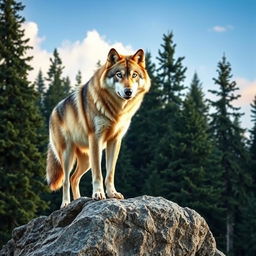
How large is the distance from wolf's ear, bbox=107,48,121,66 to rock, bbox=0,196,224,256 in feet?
6.81

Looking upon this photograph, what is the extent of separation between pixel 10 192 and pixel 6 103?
4428 mm

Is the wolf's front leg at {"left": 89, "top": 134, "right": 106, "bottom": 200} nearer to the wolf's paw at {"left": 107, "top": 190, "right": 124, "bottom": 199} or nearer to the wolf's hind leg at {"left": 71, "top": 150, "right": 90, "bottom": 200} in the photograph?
the wolf's paw at {"left": 107, "top": 190, "right": 124, "bottom": 199}

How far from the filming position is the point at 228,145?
37.6 metres

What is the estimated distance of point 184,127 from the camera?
118 feet

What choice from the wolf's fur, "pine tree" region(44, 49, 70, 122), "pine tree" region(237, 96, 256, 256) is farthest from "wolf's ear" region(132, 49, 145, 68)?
"pine tree" region(44, 49, 70, 122)

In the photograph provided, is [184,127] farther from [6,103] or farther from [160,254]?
[160,254]

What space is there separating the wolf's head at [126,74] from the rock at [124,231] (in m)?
1.59

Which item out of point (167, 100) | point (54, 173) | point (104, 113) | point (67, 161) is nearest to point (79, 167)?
Answer: point (67, 161)

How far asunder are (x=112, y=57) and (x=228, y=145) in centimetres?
3119

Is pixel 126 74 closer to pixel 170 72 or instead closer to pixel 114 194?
pixel 114 194

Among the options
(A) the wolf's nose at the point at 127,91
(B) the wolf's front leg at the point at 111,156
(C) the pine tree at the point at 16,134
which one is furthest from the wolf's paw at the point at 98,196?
(C) the pine tree at the point at 16,134

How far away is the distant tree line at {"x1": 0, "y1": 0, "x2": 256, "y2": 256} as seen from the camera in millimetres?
24141

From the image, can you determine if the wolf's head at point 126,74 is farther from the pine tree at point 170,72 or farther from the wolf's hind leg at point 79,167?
the pine tree at point 170,72

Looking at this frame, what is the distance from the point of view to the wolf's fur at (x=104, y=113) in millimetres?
7367
